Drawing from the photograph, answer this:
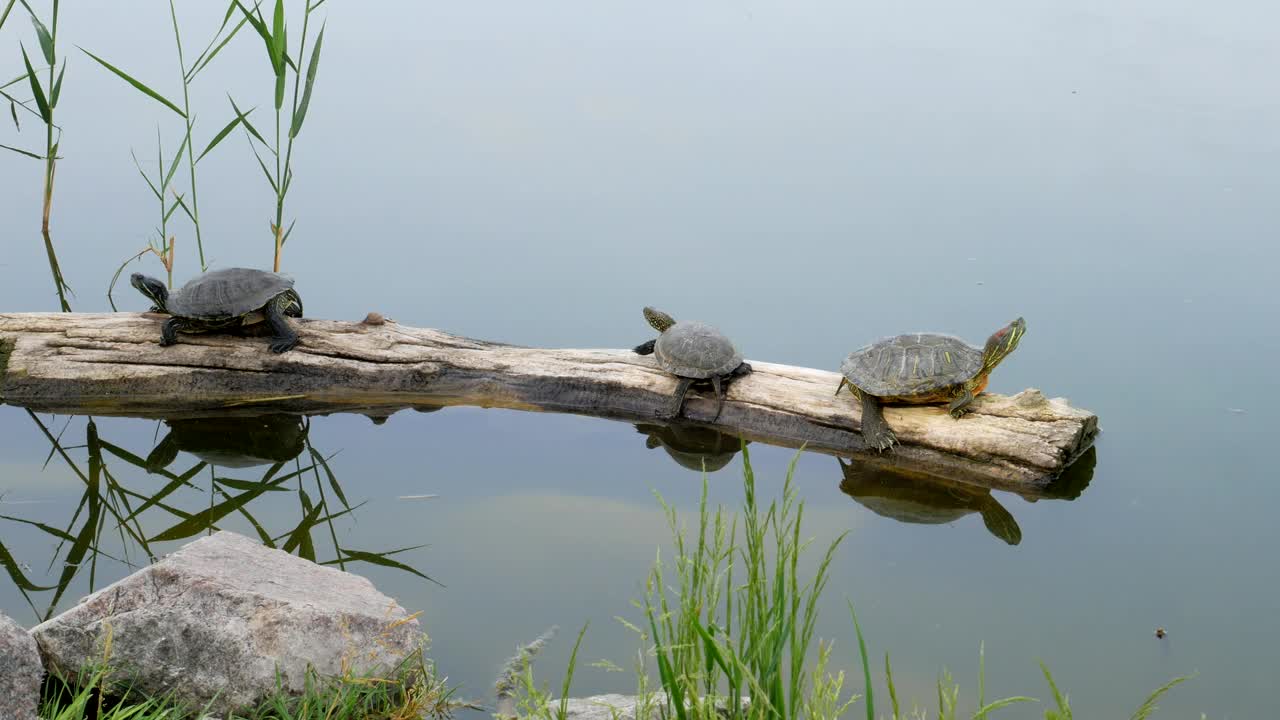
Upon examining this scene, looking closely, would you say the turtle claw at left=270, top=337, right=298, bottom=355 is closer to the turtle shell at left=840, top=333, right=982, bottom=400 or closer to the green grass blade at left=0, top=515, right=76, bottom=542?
the green grass blade at left=0, top=515, right=76, bottom=542

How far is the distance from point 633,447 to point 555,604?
146 centimetres

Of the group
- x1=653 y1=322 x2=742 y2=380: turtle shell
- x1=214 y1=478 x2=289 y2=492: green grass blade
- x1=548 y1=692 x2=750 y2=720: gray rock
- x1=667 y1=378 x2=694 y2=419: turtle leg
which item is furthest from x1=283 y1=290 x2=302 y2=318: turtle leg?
x1=548 y1=692 x2=750 y2=720: gray rock

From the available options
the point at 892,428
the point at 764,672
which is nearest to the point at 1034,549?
the point at 892,428

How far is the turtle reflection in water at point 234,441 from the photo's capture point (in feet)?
14.6

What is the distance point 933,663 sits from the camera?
3.07 meters

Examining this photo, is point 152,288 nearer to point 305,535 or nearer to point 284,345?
point 284,345

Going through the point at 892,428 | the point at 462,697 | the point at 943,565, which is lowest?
the point at 462,697

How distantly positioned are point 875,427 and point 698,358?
84 cm

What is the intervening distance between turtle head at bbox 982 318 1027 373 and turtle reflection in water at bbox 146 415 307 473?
9.74 feet

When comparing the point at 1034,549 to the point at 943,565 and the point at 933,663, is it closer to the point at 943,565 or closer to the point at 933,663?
the point at 943,565

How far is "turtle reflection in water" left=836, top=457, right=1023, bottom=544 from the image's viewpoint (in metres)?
4.00

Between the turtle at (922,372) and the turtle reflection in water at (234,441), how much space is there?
2.46 metres

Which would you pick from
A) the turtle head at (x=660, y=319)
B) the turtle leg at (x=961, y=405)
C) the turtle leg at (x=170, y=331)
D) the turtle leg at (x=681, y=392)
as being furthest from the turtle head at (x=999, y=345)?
the turtle leg at (x=170, y=331)

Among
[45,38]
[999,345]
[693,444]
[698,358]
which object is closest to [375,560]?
[693,444]
